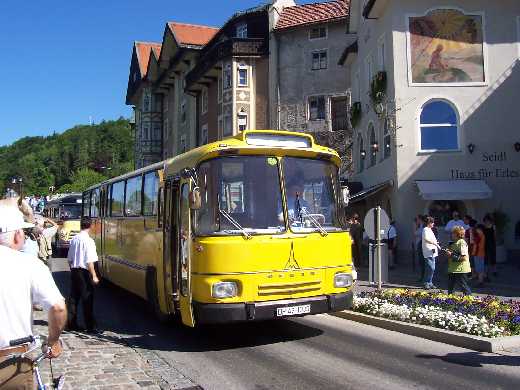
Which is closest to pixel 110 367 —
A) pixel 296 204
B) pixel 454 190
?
pixel 296 204

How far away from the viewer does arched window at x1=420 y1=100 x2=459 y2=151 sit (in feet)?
71.7

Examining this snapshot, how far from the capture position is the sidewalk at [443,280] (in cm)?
1390

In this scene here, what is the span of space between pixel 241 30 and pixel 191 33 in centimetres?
1282

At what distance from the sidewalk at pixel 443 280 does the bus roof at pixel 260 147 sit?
20.3ft

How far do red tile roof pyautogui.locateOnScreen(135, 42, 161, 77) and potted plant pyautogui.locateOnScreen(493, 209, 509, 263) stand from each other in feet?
158

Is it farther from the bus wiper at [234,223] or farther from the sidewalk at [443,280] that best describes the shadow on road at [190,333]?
the sidewalk at [443,280]

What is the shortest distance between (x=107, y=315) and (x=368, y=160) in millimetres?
17818

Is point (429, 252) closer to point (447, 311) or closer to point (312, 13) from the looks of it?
point (447, 311)

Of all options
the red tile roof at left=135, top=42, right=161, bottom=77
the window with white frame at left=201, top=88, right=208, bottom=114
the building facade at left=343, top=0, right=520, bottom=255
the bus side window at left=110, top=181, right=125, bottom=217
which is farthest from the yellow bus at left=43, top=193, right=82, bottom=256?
the red tile roof at left=135, top=42, right=161, bottom=77

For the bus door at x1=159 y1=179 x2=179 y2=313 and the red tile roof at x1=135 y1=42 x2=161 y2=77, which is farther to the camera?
the red tile roof at x1=135 y1=42 x2=161 y2=77

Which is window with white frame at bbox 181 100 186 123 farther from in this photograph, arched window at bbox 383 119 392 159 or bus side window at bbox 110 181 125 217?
bus side window at bbox 110 181 125 217

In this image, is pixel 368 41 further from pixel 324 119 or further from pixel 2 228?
pixel 2 228

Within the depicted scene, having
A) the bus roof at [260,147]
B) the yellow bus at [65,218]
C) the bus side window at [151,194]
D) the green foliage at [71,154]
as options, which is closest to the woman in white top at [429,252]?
the bus roof at [260,147]

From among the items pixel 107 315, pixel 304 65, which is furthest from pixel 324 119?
pixel 107 315
